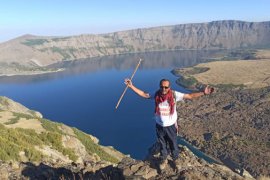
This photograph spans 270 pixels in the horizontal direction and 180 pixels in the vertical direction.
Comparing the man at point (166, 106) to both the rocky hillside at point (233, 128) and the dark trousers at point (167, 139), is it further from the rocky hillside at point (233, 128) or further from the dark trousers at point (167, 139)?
the rocky hillside at point (233, 128)

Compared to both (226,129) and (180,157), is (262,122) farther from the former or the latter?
(180,157)

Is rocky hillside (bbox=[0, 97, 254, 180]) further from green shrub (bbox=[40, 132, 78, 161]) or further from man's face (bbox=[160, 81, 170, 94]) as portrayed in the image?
man's face (bbox=[160, 81, 170, 94])

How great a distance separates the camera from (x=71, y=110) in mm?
189000

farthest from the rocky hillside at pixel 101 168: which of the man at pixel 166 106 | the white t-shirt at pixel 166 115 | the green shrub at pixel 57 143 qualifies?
the green shrub at pixel 57 143

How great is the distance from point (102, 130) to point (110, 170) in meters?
127

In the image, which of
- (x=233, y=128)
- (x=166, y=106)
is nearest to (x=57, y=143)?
(x=166, y=106)

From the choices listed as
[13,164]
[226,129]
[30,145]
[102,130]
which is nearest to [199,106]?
[226,129]

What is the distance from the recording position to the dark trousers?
18188 millimetres

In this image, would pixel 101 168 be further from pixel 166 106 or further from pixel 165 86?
pixel 165 86

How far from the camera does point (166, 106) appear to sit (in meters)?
17.4

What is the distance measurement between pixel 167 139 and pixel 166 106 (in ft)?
7.28

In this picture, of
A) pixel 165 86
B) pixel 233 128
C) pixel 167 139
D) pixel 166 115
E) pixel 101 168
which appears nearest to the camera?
pixel 165 86

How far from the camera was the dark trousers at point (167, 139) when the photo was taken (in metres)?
18.2

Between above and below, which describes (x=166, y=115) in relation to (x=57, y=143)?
above
